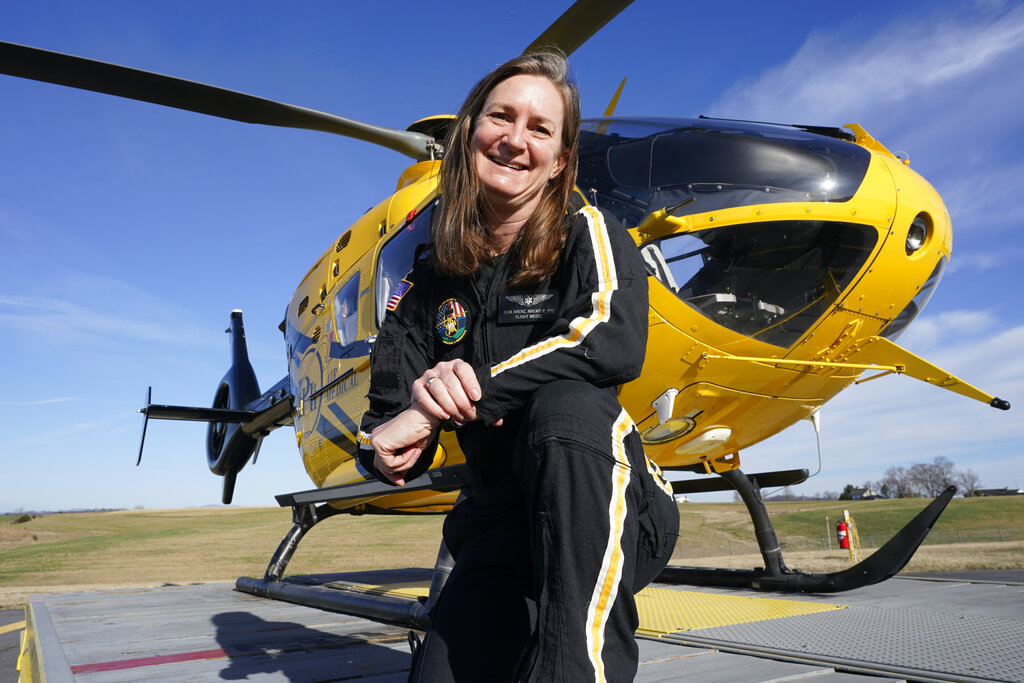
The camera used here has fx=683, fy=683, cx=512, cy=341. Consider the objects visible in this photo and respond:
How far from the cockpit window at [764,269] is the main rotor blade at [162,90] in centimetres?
331

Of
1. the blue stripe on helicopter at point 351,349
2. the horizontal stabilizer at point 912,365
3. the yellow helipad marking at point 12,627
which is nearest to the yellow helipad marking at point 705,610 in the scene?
the horizontal stabilizer at point 912,365

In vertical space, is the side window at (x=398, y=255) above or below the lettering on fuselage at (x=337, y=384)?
above

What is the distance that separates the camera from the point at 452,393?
112cm

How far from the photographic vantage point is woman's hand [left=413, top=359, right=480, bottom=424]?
1.11 m

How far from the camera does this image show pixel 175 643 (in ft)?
11.4

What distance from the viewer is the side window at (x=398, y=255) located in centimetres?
378

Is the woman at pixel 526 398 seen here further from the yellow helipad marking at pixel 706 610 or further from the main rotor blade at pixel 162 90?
the main rotor blade at pixel 162 90

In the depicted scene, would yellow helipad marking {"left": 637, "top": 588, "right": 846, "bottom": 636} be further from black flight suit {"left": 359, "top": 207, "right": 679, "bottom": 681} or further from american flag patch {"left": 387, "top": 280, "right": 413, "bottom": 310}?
american flag patch {"left": 387, "top": 280, "right": 413, "bottom": 310}

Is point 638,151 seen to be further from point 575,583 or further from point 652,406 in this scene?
point 575,583

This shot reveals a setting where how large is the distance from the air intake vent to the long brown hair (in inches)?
142

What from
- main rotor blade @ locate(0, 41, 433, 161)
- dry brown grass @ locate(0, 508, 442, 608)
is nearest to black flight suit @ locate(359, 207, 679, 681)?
main rotor blade @ locate(0, 41, 433, 161)

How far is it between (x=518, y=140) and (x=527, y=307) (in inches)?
14.3

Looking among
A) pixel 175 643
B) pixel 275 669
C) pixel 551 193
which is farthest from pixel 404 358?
pixel 175 643

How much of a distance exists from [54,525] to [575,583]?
43.5 meters
